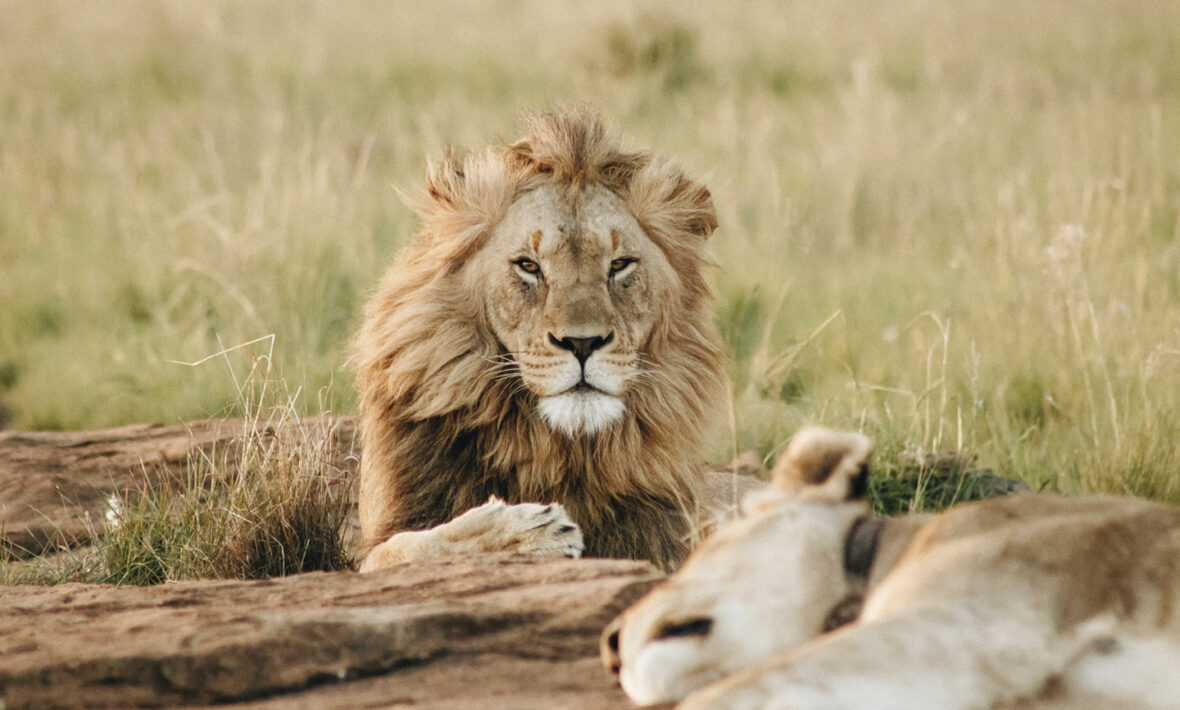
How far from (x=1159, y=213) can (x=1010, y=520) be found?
276 inches

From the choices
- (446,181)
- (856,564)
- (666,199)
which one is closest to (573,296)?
(666,199)

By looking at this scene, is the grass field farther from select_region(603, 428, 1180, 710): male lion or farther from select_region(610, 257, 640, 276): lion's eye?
select_region(603, 428, 1180, 710): male lion

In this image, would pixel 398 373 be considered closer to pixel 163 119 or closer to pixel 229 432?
pixel 229 432

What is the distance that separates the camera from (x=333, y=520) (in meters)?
4.11

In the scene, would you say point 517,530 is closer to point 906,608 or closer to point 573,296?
point 573,296

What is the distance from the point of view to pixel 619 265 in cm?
404

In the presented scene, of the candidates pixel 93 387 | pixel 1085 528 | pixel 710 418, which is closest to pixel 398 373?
pixel 710 418

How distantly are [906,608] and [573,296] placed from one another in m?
2.10

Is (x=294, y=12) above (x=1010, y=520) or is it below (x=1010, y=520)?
above

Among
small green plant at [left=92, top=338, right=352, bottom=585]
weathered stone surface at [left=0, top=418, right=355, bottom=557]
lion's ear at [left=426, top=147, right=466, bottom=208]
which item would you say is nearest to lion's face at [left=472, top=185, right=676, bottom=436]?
lion's ear at [left=426, top=147, right=466, bottom=208]

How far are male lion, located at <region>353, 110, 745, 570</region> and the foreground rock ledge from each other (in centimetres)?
93

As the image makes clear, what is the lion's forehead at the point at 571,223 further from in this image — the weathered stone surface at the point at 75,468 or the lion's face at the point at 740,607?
the lion's face at the point at 740,607

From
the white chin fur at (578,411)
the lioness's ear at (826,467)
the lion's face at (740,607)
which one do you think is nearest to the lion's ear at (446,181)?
the white chin fur at (578,411)

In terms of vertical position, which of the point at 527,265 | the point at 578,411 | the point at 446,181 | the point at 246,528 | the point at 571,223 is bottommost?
the point at 246,528
